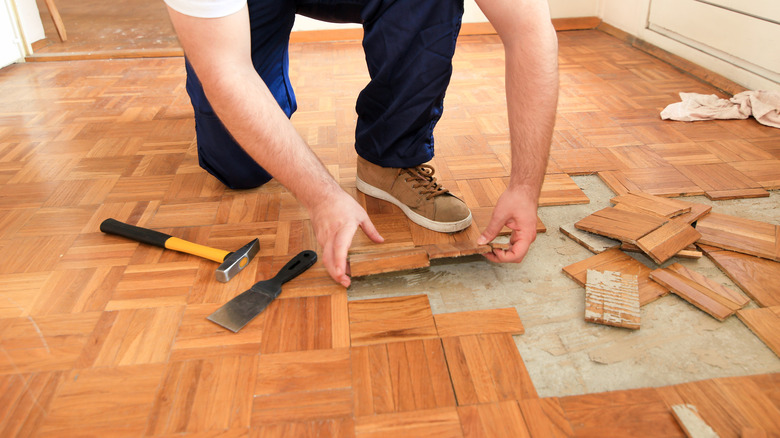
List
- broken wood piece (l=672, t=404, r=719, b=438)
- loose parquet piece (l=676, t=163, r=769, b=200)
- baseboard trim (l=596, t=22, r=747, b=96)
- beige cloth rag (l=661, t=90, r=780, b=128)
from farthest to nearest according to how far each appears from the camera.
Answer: baseboard trim (l=596, t=22, r=747, b=96) → beige cloth rag (l=661, t=90, r=780, b=128) → loose parquet piece (l=676, t=163, r=769, b=200) → broken wood piece (l=672, t=404, r=719, b=438)

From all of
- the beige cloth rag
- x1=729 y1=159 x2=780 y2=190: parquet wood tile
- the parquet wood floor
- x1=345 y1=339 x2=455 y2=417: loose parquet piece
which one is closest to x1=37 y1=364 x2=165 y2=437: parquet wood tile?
the parquet wood floor

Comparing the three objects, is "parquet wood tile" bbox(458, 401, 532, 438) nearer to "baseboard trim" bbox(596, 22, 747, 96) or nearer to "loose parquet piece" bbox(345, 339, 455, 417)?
"loose parquet piece" bbox(345, 339, 455, 417)

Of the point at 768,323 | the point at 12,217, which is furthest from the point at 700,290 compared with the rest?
the point at 12,217

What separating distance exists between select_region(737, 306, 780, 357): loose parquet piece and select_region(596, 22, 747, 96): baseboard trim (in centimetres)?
160

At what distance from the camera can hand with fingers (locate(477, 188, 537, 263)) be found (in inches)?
42.9

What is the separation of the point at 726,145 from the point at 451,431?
1.57 m

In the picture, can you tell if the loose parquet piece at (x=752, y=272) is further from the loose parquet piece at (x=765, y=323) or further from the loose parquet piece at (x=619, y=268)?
the loose parquet piece at (x=619, y=268)

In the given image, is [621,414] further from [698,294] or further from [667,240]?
[667,240]

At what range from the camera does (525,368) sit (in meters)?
0.92

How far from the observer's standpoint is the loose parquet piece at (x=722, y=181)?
1.48 metres

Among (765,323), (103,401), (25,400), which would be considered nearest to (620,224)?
(765,323)

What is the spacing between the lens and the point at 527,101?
3.64 ft

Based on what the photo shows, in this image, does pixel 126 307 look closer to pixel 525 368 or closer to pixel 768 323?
pixel 525 368

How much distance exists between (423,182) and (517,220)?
14.3 inches
